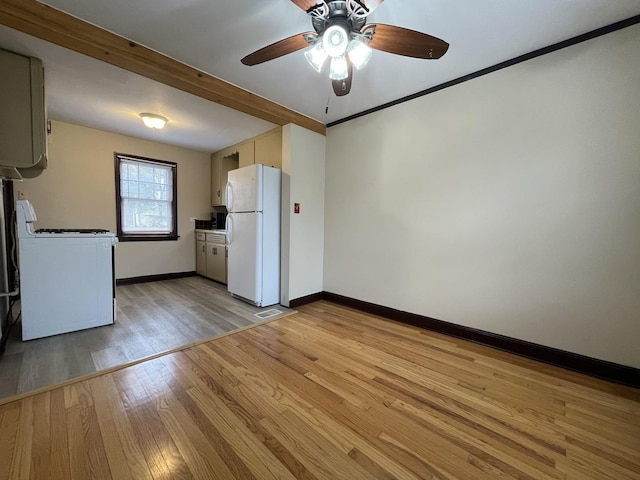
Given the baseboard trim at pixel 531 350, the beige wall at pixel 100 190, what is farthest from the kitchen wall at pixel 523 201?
the beige wall at pixel 100 190

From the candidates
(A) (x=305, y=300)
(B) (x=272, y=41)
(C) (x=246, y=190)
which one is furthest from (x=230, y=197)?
(B) (x=272, y=41)

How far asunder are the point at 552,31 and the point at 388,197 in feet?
5.91

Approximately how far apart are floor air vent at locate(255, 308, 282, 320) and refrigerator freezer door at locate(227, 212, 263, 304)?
7.9 inches

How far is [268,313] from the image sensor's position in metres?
3.13

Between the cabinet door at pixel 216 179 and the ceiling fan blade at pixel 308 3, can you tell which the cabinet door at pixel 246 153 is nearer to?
the cabinet door at pixel 216 179

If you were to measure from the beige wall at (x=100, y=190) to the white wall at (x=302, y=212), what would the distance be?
2.70 meters

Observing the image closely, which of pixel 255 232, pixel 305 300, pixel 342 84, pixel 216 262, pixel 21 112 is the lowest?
pixel 305 300

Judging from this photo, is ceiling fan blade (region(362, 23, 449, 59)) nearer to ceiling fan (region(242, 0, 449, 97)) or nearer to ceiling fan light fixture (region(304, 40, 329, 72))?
ceiling fan (region(242, 0, 449, 97))

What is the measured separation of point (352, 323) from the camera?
290cm

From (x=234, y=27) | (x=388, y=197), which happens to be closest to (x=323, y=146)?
(x=388, y=197)

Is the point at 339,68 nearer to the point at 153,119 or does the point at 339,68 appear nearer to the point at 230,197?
the point at 230,197

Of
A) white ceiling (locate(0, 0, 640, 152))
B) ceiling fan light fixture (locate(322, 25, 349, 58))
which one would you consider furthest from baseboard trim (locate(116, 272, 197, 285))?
ceiling fan light fixture (locate(322, 25, 349, 58))

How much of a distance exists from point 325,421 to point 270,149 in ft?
11.4

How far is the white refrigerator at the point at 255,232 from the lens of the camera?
3233mm
